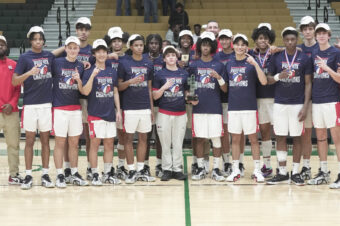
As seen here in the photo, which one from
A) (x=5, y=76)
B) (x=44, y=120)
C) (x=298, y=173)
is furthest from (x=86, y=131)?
(x=298, y=173)

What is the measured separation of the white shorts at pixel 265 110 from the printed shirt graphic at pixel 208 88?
0.51 m

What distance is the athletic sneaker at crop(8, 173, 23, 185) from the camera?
744 cm

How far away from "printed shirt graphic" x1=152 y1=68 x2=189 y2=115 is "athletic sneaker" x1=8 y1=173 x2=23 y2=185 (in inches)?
73.5

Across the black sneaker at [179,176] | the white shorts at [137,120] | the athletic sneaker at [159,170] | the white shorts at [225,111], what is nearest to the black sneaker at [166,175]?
the black sneaker at [179,176]

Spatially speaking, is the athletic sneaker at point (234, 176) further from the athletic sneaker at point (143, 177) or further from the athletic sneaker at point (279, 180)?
the athletic sneaker at point (143, 177)

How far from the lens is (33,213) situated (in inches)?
238

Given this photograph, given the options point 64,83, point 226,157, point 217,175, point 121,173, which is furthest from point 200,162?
point 64,83

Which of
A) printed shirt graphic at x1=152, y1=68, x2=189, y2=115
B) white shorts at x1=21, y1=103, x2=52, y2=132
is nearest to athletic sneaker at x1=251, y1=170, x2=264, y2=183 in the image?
printed shirt graphic at x1=152, y1=68, x2=189, y2=115

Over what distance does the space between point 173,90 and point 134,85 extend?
472 mm

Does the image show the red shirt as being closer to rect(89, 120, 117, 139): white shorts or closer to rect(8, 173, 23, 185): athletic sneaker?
rect(8, 173, 23, 185): athletic sneaker

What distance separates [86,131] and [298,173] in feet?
8.51

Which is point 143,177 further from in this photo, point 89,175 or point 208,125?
point 208,125

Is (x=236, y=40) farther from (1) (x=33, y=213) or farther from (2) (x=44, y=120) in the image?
(1) (x=33, y=213)

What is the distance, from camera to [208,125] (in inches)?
298
